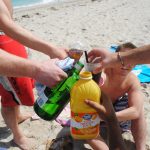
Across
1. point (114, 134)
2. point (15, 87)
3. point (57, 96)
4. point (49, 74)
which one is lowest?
point (15, 87)

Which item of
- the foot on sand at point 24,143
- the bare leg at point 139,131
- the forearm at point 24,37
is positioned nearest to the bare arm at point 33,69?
the forearm at point 24,37

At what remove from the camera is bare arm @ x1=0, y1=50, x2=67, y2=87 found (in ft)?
7.43

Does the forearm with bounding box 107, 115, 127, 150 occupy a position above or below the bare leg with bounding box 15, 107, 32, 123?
above

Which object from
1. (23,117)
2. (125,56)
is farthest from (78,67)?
(23,117)

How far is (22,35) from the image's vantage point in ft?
10.3

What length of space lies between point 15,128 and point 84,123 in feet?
4.95

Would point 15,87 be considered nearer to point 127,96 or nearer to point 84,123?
point 127,96

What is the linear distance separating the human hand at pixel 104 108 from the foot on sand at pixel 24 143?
151cm

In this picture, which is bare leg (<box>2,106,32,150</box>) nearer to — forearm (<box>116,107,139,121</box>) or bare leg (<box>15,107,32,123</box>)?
bare leg (<box>15,107,32,123</box>)

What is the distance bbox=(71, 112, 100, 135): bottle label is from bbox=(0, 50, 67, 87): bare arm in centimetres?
26

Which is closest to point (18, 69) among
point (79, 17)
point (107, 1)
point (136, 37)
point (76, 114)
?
point (76, 114)

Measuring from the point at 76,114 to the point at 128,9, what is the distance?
7050 millimetres

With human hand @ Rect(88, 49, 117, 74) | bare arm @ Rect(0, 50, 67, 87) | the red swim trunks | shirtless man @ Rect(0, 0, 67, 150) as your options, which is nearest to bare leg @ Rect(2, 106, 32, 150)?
shirtless man @ Rect(0, 0, 67, 150)

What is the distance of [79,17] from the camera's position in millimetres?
8344
